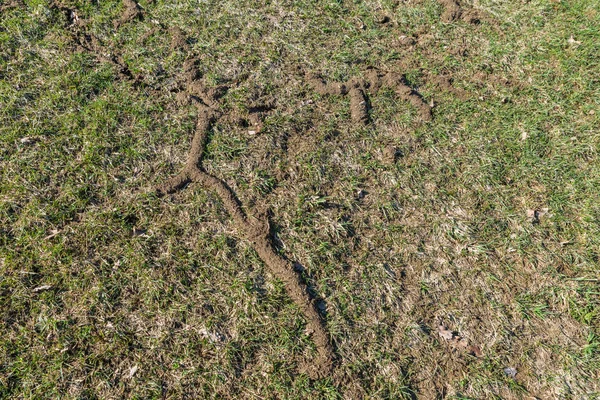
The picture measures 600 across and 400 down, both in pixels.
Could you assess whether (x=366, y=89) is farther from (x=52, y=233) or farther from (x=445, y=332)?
(x=52, y=233)

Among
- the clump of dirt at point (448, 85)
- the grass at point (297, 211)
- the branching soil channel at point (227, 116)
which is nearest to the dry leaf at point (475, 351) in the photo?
the grass at point (297, 211)

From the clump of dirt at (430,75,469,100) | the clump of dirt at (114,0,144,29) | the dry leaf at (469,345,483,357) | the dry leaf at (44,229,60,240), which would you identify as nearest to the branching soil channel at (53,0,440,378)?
the clump of dirt at (114,0,144,29)

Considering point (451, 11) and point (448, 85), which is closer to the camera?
point (448, 85)

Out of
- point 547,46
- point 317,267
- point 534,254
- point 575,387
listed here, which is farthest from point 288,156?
point 547,46

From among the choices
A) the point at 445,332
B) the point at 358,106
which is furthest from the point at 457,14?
the point at 445,332

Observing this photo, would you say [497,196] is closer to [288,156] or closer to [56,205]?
[288,156]

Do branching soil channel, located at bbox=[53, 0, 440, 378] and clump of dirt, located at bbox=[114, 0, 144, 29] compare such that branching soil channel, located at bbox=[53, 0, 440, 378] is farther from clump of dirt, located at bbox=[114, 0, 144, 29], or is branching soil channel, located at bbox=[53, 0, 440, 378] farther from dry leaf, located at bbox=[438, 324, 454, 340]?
dry leaf, located at bbox=[438, 324, 454, 340]
